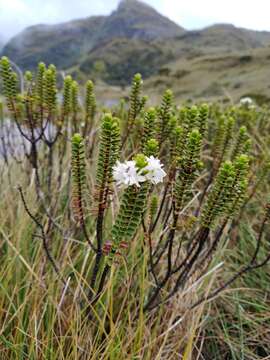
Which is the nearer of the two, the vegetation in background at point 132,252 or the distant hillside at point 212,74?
the vegetation in background at point 132,252

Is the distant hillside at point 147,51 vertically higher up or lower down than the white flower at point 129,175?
lower down

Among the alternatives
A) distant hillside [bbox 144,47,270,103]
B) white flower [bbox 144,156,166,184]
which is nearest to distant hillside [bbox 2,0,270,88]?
distant hillside [bbox 144,47,270,103]

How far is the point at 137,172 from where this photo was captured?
104 cm

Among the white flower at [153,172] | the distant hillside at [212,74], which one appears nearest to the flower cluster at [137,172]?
the white flower at [153,172]

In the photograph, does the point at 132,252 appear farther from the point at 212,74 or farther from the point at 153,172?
the point at 212,74

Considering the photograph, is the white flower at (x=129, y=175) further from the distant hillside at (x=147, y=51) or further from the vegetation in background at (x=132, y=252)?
the distant hillside at (x=147, y=51)

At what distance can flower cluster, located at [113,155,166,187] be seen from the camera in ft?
3.37

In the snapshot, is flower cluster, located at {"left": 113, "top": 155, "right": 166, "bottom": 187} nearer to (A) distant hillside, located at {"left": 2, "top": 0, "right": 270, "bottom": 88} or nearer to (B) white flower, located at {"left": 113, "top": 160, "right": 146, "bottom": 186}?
(B) white flower, located at {"left": 113, "top": 160, "right": 146, "bottom": 186}

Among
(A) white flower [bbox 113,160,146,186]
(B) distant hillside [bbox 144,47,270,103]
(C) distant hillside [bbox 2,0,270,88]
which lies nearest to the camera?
(A) white flower [bbox 113,160,146,186]

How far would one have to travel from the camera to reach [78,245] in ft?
7.89

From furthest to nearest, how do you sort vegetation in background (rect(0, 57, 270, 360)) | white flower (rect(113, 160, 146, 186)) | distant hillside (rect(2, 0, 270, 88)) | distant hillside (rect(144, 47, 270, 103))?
distant hillside (rect(2, 0, 270, 88)) < distant hillside (rect(144, 47, 270, 103)) < vegetation in background (rect(0, 57, 270, 360)) < white flower (rect(113, 160, 146, 186))

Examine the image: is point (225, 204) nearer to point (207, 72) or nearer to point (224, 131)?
point (224, 131)

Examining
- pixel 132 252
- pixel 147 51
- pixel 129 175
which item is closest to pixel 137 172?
pixel 129 175

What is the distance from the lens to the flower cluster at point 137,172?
1.03 meters
